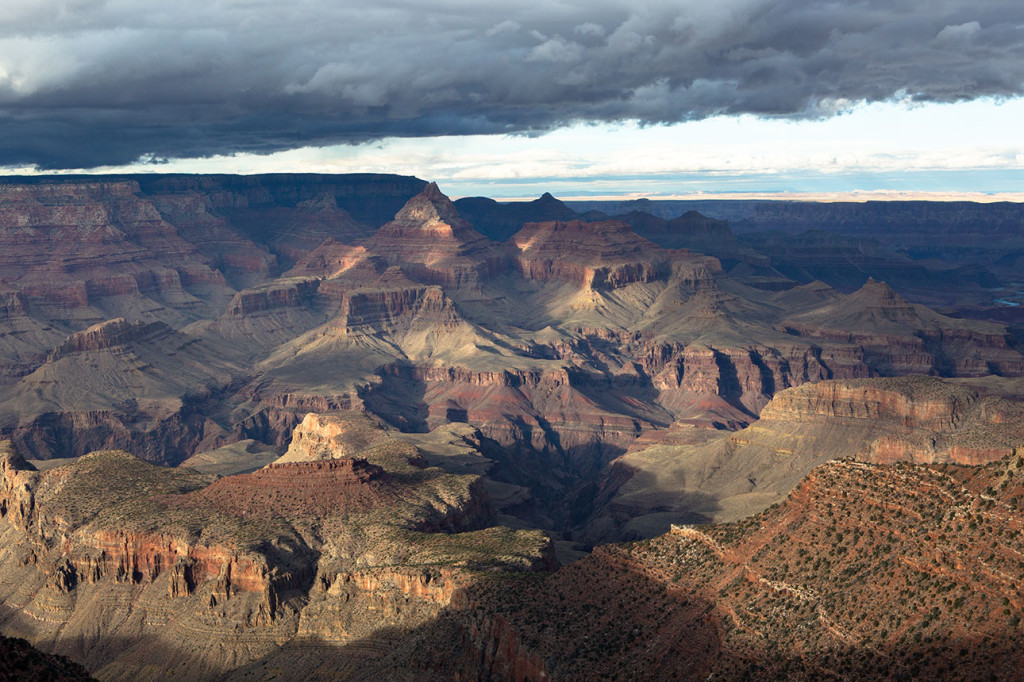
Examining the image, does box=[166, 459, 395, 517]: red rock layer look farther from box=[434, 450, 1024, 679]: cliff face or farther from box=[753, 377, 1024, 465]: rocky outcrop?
box=[753, 377, 1024, 465]: rocky outcrop

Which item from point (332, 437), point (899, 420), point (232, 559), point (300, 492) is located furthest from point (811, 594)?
point (899, 420)

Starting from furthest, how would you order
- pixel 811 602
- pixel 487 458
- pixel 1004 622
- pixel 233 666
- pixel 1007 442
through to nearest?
1. pixel 487 458
2. pixel 1007 442
3. pixel 233 666
4. pixel 811 602
5. pixel 1004 622

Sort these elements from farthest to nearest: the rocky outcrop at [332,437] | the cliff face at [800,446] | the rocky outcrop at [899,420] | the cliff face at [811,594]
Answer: the rocky outcrop at [332,437] < the cliff face at [800,446] < the rocky outcrop at [899,420] < the cliff face at [811,594]

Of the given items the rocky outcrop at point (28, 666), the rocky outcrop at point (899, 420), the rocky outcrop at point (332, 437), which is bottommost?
the rocky outcrop at point (332, 437)

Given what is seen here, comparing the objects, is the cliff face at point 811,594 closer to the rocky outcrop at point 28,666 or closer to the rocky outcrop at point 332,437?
the rocky outcrop at point 28,666

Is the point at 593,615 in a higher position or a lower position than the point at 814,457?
higher

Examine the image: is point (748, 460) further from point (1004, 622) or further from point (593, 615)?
point (1004, 622)

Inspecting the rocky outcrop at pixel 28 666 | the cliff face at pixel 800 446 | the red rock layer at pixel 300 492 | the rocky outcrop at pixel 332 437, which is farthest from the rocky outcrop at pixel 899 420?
the rocky outcrop at pixel 28 666

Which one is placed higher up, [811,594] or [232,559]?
[811,594]

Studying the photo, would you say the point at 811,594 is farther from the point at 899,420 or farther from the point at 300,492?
the point at 899,420

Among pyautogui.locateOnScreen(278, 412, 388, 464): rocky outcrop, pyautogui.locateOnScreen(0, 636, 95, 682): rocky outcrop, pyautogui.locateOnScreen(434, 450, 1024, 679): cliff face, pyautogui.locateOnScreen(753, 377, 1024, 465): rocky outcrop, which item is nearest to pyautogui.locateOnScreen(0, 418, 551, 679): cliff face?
pyautogui.locateOnScreen(434, 450, 1024, 679): cliff face

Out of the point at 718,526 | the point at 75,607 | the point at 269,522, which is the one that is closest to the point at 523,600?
the point at 718,526
